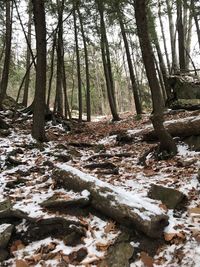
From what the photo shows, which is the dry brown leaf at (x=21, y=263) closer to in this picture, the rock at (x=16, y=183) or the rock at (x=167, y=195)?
the rock at (x=167, y=195)

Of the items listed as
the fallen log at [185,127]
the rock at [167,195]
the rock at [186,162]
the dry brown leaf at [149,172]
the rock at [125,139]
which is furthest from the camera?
the rock at [125,139]

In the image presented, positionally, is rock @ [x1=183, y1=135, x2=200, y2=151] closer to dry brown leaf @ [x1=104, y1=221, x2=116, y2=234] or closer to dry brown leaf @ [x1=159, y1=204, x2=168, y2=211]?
dry brown leaf @ [x1=159, y1=204, x2=168, y2=211]

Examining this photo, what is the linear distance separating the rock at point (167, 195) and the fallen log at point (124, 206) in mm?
177

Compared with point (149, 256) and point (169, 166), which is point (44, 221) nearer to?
point (149, 256)

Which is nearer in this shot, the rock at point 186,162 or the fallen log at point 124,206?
the fallen log at point 124,206

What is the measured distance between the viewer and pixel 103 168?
25.3 feet

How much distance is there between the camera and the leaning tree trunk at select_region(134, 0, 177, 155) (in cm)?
755

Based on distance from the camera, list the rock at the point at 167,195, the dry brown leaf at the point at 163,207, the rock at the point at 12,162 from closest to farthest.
→ the dry brown leaf at the point at 163,207 < the rock at the point at 167,195 < the rock at the point at 12,162

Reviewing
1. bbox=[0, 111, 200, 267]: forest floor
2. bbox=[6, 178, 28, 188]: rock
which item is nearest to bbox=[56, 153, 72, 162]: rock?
bbox=[0, 111, 200, 267]: forest floor

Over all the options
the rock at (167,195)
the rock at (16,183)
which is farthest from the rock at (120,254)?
the rock at (16,183)

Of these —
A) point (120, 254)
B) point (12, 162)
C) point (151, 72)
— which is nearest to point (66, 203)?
point (120, 254)

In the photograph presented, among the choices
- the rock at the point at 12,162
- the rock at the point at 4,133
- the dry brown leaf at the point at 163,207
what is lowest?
the dry brown leaf at the point at 163,207

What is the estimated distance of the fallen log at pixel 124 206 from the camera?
15.4 feet

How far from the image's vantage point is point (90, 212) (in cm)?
537
